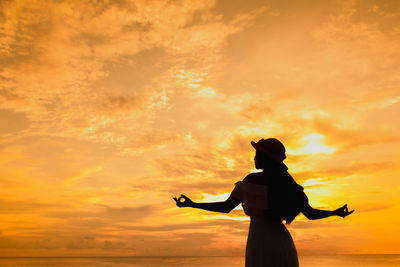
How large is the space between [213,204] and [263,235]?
73cm

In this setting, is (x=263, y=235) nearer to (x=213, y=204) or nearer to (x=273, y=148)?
(x=213, y=204)

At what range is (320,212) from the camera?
16.4 ft

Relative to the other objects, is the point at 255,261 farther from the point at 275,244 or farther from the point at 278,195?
the point at 278,195

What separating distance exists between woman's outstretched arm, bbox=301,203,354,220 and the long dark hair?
11.5 inches

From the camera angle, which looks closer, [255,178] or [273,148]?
[273,148]

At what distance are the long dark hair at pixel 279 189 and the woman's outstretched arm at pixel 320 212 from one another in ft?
0.96

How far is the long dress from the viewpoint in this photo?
14.8ft

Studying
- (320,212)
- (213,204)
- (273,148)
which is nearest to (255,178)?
(273,148)

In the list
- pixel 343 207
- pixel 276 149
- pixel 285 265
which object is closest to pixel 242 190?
pixel 276 149

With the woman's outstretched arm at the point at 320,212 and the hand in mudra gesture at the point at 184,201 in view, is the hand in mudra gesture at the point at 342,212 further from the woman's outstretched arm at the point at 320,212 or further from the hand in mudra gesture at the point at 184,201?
the hand in mudra gesture at the point at 184,201

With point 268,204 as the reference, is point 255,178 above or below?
above

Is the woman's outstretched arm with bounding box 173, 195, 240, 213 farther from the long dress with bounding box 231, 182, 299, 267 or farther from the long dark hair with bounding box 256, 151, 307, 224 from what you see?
the long dark hair with bounding box 256, 151, 307, 224

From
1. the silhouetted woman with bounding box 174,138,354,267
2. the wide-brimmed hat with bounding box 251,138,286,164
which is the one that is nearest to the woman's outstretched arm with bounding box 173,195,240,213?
the silhouetted woman with bounding box 174,138,354,267

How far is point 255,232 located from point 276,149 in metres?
1.08
